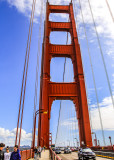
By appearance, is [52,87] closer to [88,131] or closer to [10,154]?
[88,131]

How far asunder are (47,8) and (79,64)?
14.7 m

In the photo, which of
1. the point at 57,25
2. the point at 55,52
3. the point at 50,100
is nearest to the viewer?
the point at 50,100

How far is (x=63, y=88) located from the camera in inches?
856

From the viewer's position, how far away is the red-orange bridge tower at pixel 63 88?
737 inches

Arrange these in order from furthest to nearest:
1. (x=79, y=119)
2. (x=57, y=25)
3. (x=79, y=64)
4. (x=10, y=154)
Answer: (x=57, y=25) → (x=79, y=64) → (x=79, y=119) → (x=10, y=154)

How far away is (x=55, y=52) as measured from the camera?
25281mm

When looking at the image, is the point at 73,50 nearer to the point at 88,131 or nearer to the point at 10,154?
the point at 88,131

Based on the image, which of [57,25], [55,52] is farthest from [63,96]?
[57,25]

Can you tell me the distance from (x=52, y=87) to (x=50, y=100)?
6.48 feet

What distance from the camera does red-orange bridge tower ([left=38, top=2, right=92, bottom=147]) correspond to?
18719mm

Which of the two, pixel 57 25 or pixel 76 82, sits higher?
pixel 57 25

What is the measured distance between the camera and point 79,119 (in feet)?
66.1

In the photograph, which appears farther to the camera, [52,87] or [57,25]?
[57,25]

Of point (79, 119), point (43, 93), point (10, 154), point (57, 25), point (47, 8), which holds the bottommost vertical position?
point (10, 154)
